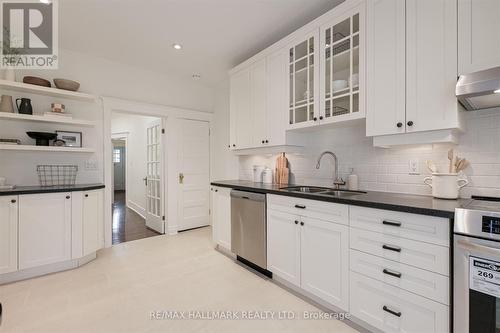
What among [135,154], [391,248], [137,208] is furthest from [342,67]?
[137,208]

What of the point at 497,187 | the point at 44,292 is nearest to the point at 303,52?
the point at 497,187

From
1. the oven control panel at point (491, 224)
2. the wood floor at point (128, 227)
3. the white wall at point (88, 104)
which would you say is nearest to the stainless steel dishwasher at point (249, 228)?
the oven control panel at point (491, 224)

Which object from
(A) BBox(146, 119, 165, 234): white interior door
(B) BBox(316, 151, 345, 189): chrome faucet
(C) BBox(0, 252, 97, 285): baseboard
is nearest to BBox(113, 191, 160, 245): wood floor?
(A) BBox(146, 119, 165, 234): white interior door

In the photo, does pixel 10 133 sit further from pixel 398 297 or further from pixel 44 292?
pixel 398 297

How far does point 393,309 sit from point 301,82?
6.95 feet

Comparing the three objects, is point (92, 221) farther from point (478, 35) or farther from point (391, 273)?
point (478, 35)

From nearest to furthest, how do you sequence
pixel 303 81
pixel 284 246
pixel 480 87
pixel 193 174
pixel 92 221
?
pixel 480 87, pixel 284 246, pixel 303 81, pixel 92 221, pixel 193 174

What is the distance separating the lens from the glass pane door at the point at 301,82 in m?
2.39

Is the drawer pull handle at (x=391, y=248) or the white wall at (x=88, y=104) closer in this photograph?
the drawer pull handle at (x=391, y=248)

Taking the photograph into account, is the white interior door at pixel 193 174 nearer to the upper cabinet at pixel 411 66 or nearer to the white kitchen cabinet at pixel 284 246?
the white kitchen cabinet at pixel 284 246

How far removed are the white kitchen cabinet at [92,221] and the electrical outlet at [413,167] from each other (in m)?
3.49

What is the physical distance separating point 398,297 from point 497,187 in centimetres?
104

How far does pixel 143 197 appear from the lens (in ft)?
18.2

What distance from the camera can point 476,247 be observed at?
1173 millimetres
